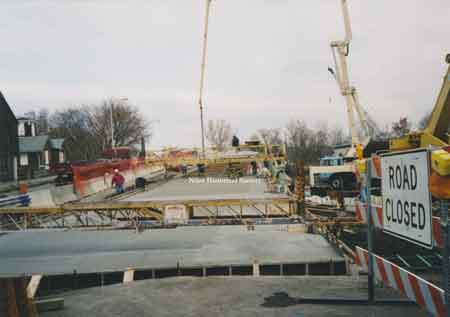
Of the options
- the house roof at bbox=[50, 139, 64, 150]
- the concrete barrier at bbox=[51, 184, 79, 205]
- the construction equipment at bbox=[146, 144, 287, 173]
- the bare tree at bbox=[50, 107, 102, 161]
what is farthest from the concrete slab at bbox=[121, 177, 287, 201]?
the bare tree at bbox=[50, 107, 102, 161]

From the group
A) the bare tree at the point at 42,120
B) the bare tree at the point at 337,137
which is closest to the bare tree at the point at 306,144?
the bare tree at the point at 337,137

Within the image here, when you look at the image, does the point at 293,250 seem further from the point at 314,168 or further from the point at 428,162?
the point at 314,168

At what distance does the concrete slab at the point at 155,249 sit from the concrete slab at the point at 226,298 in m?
2.31

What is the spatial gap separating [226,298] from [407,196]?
3385mm

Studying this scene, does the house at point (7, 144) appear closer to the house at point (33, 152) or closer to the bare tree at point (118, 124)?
the house at point (33, 152)

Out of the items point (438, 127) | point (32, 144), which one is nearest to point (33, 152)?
point (32, 144)

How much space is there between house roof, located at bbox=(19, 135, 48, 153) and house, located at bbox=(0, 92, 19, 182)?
1316 cm

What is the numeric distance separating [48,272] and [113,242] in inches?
134

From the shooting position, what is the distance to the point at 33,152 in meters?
65.0

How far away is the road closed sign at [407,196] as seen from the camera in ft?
12.9

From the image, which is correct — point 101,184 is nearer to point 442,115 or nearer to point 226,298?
point 442,115

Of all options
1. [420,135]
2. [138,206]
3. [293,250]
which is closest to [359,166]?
[293,250]

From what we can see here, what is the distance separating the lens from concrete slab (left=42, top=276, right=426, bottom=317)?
19.5ft

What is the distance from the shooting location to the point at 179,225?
15.8m
